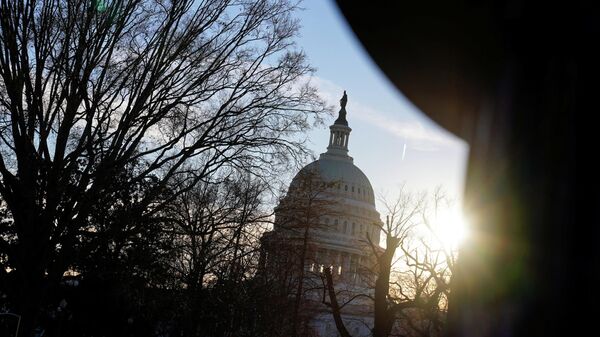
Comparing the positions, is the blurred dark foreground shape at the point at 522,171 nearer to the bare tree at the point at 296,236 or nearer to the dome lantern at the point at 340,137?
the bare tree at the point at 296,236

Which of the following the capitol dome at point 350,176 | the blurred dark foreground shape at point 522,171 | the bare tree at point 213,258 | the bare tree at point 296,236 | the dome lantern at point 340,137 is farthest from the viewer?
the dome lantern at point 340,137

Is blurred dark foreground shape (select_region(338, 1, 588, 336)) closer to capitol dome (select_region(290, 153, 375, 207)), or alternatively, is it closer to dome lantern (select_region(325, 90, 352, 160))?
capitol dome (select_region(290, 153, 375, 207))

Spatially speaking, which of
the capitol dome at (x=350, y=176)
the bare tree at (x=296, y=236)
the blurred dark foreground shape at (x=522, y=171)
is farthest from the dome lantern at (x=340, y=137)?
the blurred dark foreground shape at (x=522, y=171)

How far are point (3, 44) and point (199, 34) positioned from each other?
373 centimetres

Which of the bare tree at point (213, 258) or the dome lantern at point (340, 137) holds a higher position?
the dome lantern at point (340, 137)

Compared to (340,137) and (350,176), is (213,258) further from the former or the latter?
(340,137)

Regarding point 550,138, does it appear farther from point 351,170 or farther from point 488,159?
point 351,170

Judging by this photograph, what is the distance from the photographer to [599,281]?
145cm

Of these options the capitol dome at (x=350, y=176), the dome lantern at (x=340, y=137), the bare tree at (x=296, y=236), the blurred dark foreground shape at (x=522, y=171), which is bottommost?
the blurred dark foreground shape at (x=522, y=171)

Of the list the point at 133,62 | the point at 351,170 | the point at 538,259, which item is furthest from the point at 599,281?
the point at 351,170

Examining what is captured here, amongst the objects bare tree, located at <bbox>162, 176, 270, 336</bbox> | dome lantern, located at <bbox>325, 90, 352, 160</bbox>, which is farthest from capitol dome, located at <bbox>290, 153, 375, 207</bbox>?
bare tree, located at <bbox>162, 176, 270, 336</bbox>

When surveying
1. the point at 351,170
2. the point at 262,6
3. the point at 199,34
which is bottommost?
the point at 199,34

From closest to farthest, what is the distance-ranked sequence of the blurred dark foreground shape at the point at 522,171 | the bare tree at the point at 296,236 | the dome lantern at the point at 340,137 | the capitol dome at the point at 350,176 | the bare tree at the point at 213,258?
the blurred dark foreground shape at the point at 522,171, the bare tree at the point at 213,258, the bare tree at the point at 296,236, the capitol dome at the point at 350,176, the dome lantern at the point at 340,137

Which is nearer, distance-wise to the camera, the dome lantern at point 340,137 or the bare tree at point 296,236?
the bare tree at point 296,236
